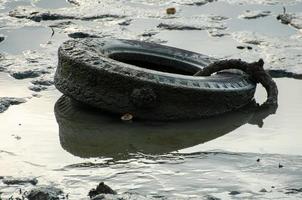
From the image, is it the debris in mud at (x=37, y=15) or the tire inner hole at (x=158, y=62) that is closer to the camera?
the tire inner hole at (x=158, y=62)

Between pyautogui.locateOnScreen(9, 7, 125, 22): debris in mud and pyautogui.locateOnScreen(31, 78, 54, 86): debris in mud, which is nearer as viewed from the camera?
pyautogui.locateOnScreen(31, 78, 54, 86): debris in mud

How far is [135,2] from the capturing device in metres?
11.3

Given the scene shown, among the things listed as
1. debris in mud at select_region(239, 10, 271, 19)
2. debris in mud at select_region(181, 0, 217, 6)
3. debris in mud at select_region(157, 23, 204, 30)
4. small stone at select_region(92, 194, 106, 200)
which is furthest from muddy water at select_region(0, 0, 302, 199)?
debris in mud at select_region(181, 0, 217, 6)

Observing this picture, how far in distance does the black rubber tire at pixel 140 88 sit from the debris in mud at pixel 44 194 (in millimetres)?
1712

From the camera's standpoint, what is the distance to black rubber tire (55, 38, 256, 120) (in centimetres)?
668

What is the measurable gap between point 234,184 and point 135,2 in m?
6.13

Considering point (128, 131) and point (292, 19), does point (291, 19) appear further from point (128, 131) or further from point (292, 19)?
point (128, 131)

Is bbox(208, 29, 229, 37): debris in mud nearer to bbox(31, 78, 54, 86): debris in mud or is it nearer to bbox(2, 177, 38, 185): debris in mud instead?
bbox(31, 78, 54, 86): debris in mud

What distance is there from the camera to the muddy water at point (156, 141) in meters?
5.46

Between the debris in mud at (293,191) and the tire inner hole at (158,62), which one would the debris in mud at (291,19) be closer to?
the tire inner hole at (158,62)

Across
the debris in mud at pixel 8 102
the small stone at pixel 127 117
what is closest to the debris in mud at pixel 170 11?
Result: the debris in mud at pixel 8 102

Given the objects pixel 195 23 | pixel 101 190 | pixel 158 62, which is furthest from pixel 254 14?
pixel 101 190

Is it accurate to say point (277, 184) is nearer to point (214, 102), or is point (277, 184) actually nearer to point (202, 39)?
point (214, 102)

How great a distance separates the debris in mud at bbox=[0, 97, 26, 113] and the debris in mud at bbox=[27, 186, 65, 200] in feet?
7.03
